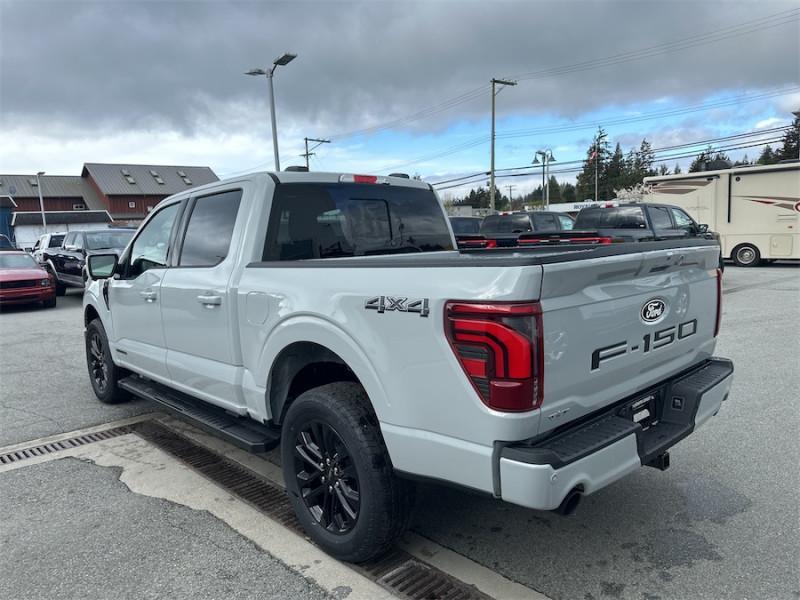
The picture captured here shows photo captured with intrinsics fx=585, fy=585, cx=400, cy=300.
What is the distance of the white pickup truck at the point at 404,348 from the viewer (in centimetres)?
225

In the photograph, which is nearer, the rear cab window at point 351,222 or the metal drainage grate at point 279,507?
the metal drainage grate at point 279,507

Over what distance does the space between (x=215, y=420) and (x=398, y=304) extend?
78.9 inches

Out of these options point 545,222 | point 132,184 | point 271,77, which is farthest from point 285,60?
point 132,184

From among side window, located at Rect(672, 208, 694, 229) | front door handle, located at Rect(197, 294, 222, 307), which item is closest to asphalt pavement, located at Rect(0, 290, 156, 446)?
front door handle, located at Rect(197, 294, 222, 307)

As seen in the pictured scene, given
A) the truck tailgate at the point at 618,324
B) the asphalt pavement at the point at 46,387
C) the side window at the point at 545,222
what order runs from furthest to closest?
the side window at the point at 545,222 → the asphalt pavement at the point at 46,387 → the truck tailgate at the point at 618,324

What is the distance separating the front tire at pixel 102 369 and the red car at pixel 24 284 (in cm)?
914

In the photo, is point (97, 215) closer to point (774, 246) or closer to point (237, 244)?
point (774, 246)

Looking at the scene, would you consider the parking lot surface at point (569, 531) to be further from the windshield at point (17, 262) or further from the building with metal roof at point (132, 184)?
the building with metal roof at point (132, 184)

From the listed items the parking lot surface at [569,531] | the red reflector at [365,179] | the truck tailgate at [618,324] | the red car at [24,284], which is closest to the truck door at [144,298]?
the parking lot surface at [569,531]

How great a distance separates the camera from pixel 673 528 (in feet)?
10.5

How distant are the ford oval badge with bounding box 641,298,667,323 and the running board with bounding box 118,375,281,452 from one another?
2.15 m

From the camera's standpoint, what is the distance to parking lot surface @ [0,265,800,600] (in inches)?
109

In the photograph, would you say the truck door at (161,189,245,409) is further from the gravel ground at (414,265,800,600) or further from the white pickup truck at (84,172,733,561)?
the gravel ground at (414,265,800,600)

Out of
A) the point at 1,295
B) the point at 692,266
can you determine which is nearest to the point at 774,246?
the point at 692,266
